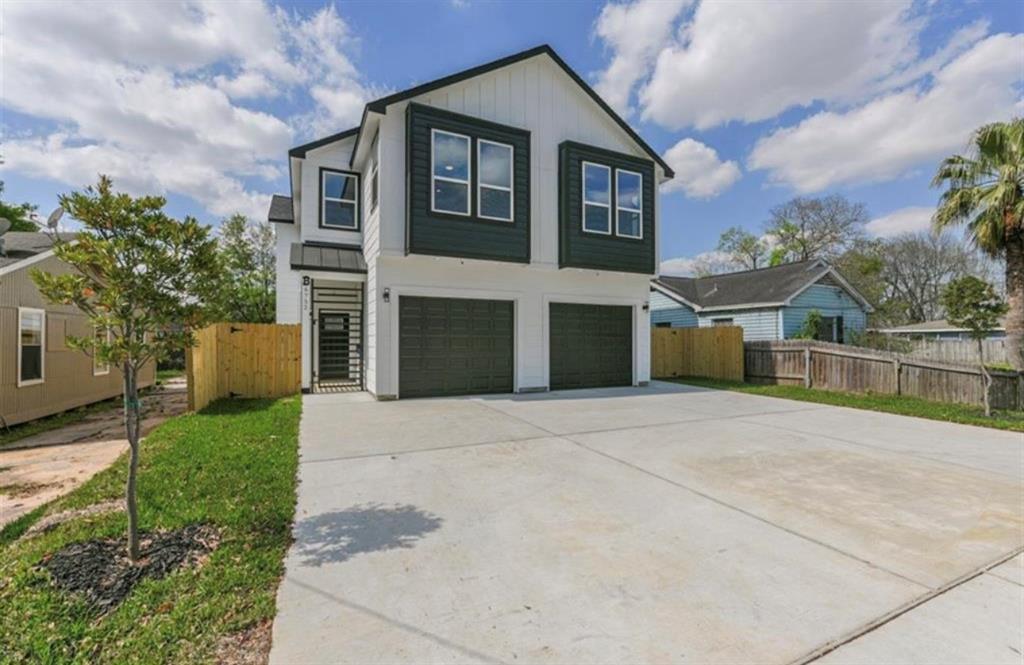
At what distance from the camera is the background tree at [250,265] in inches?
817

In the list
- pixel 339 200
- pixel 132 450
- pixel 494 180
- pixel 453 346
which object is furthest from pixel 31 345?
pixel 494 180

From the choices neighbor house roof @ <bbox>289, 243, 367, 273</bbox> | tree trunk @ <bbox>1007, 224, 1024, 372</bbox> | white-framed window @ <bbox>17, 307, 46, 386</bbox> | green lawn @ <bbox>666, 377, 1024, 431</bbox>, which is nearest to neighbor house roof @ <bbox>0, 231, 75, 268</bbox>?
white-framed window @ <bbox>17, 307, 46, 386</bbox>

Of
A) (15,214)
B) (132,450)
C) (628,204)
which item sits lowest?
(132,450)

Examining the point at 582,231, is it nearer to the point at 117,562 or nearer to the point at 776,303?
the point at 117,562

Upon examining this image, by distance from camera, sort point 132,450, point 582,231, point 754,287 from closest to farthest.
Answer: point 132,450 → point 582,231 → point 754,287

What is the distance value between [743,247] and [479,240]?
102 ft

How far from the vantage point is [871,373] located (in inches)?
464

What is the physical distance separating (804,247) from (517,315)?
2842cm

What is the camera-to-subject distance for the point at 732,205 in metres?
28.0

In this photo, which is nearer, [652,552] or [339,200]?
[652,552]

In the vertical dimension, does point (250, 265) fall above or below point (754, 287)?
above

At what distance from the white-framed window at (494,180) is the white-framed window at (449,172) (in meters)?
0.28

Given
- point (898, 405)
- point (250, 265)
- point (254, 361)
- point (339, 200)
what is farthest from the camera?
point (250, 265)

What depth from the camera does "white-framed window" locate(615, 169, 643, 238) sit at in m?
11.8
